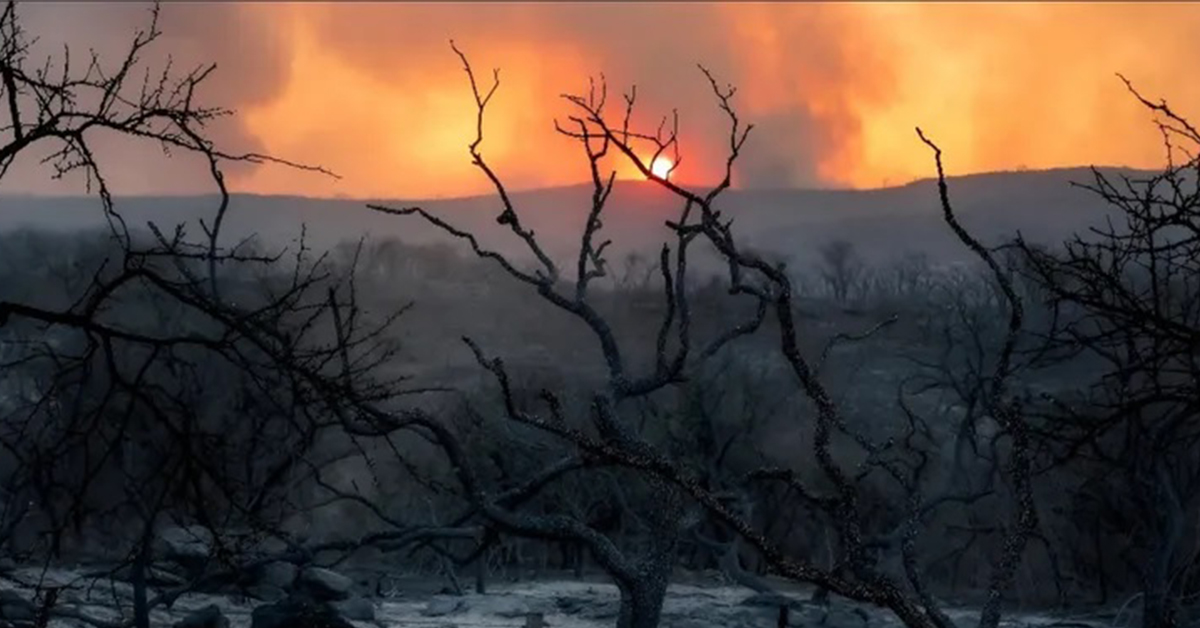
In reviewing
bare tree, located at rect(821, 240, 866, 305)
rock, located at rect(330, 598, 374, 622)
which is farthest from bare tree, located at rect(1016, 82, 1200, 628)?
bare tree, located at rect(821, 240, 866, 305)

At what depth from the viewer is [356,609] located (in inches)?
934

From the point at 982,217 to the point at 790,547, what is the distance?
165805mm

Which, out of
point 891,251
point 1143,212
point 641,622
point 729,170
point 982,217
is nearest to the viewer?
point 1143,212

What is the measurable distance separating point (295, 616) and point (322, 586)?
521cm

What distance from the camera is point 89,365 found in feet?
21.1

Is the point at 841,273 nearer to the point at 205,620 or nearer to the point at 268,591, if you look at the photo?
the point at 268,591

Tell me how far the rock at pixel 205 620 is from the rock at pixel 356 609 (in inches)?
102

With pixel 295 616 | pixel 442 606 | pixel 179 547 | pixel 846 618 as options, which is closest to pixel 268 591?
pixel 179 547

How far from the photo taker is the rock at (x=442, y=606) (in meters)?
26.3

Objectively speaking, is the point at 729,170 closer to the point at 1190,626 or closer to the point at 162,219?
the point at 1190,626

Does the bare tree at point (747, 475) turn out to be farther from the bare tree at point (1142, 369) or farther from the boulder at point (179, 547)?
the boulder at point (179, 547)

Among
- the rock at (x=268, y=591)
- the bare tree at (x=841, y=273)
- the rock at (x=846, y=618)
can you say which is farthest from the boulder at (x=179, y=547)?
the bare tree at (x=841, y=273)

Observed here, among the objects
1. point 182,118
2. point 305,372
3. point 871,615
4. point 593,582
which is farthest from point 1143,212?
point 593,582

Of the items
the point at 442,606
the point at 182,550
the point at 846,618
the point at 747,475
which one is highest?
the point at 747,475
